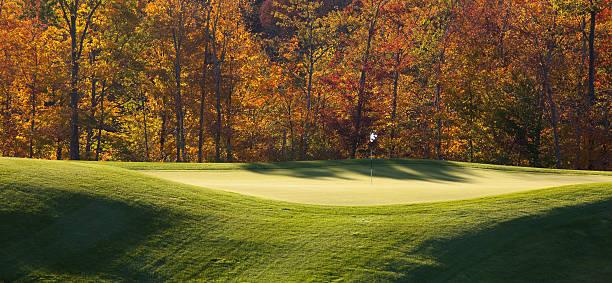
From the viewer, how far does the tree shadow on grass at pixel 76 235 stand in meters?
6.14

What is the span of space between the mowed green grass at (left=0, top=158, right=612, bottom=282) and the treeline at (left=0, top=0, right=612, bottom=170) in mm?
21459

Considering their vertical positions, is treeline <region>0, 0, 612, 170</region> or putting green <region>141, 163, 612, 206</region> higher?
treeline <region>0, 0, 612, 170</region>

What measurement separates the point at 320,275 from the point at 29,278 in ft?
11.8

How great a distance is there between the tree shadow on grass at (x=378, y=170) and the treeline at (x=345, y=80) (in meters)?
12.7

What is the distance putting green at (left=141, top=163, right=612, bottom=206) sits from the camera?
10.1 m

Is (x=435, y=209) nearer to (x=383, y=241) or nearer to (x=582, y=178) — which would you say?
(x=383, y=241)

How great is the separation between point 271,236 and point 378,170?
915 centimetres

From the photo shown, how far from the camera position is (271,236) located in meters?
7.43

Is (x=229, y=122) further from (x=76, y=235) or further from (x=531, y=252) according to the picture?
(x=531, y=252)

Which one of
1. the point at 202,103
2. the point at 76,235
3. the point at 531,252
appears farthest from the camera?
the point at 202,103

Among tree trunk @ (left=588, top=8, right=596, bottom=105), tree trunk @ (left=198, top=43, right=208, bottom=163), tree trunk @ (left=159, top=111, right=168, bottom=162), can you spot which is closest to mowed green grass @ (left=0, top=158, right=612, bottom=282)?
tree trunk @ (left=588, top=8, right=596, bottom=105)

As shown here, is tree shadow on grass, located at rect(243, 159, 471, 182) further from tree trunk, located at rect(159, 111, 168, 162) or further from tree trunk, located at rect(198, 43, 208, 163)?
tree trunk, located at rect(159, 111, 168, 162)

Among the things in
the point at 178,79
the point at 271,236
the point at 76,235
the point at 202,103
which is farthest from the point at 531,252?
the point at 178,79

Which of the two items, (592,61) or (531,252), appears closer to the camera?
(531,252)
